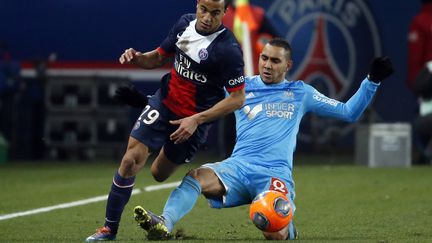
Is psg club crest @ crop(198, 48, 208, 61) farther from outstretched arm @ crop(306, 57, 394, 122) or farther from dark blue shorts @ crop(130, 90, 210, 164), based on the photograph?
outstretched arm @ crop(306, 57, 394, 122)

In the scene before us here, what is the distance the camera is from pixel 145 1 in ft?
65.3

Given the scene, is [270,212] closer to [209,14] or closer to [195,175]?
[195,175]

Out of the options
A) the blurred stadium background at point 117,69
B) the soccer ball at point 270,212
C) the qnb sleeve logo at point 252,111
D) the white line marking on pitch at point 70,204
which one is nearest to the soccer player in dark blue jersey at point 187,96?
the qnb sleeve logo at point 252,111

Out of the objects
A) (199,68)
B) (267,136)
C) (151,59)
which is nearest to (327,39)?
(151,59)

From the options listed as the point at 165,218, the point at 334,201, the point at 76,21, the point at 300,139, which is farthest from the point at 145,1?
the point at 165,218

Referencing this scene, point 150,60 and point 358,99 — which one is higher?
point 150,60

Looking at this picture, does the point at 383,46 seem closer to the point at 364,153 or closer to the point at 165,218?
the point at 364,153

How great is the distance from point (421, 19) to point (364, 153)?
2.78 metres

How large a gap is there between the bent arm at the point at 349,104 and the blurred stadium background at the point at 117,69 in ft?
31.2

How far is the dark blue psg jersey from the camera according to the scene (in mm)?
8469

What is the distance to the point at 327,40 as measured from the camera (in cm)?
2005

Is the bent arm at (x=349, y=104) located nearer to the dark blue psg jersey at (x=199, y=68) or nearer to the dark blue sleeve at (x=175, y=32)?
the dark blue psg jersey at (x=199, y=68)

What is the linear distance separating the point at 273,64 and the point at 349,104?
635 mm

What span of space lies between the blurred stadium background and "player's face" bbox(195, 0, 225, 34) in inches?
400
